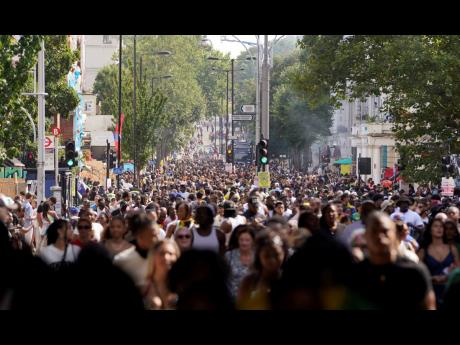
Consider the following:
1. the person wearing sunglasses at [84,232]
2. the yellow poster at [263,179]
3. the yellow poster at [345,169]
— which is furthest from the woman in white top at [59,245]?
the yellow poster at [345,169]

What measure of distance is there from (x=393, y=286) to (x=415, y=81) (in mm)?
34173

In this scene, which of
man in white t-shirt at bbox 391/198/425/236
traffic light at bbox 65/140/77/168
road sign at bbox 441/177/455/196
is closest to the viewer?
man in white t-shirt at bbox 391/198/425/236

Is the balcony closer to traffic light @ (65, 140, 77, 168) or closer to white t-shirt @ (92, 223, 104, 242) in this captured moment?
traffic light @ (65, 140, 77, 168)

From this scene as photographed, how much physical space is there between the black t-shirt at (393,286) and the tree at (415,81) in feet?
103

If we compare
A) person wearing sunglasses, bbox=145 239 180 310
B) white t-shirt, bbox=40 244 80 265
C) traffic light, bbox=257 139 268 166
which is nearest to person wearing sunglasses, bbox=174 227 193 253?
white t-shirt, bbox=40 244 80 265

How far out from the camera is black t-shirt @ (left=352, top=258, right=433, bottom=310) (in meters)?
8.31

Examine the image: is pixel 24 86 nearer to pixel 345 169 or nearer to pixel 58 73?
pixel 58 73

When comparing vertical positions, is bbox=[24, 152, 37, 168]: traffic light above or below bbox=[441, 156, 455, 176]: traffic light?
below

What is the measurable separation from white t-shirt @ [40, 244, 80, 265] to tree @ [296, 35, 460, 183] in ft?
90.1

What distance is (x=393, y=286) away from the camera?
861 centimetres
